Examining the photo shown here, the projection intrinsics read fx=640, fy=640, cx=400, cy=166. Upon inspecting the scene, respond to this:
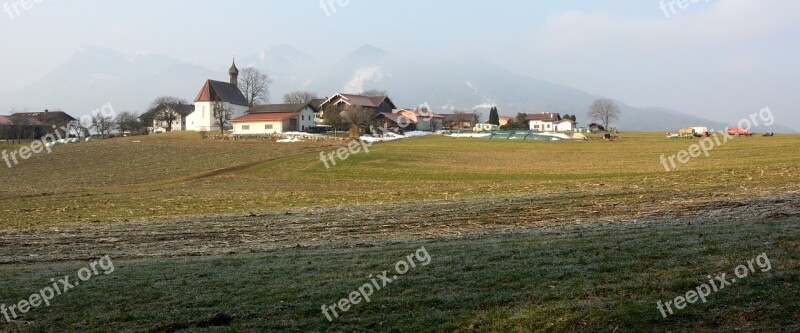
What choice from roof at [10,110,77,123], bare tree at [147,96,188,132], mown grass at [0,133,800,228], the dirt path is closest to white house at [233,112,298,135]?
mown grass at [0,133,800,228]

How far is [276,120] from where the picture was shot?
11719cm

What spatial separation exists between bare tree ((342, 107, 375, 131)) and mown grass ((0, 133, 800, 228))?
26047mm

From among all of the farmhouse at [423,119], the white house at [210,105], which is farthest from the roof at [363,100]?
the white house at [210,105]

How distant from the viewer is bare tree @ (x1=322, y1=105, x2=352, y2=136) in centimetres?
11381

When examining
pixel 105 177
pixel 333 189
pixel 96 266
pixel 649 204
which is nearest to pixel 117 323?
pixel 96 266

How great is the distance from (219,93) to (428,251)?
415 feet

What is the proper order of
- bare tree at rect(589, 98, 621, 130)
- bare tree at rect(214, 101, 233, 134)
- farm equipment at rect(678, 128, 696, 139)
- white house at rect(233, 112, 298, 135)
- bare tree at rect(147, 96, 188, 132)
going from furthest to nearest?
bare tree at rect(589, 98, 621, 130), bare tree at rect(147, 96, 188, 132), bare tree at rect(214, 101, 233, 134), white house at rect(233, 112, 298, 135), farm equipment at rect(678, 128, 696, 139)

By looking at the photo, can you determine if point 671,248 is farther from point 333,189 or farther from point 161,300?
point 333,189

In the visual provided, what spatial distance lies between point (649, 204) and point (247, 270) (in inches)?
Result: 669

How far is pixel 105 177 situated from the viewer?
5838 centimetres

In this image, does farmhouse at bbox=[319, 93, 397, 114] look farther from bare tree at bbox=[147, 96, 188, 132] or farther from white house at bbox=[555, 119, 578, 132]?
white house at bbox=[555, 119, 578, 132]

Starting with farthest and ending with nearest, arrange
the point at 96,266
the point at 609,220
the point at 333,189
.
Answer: the point at 333,189, the point at 609,220, the point at 96,266

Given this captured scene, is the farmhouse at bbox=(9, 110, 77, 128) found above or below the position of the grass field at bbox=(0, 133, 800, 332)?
above

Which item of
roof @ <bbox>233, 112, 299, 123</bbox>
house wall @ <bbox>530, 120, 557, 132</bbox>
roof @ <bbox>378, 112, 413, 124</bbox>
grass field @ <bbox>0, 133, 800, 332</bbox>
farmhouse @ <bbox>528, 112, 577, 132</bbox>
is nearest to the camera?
grass field @ <bbox>0, 133, 800, 332</bbox>
